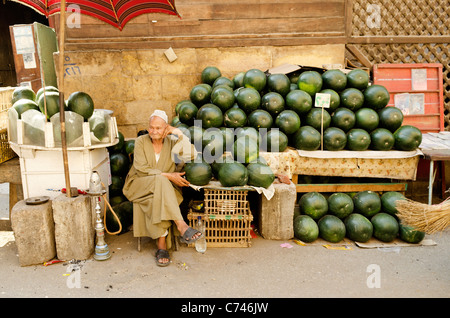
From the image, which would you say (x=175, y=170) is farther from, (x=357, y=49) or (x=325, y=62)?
(x=357, y=49)

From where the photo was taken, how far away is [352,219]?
Result: 4.50m

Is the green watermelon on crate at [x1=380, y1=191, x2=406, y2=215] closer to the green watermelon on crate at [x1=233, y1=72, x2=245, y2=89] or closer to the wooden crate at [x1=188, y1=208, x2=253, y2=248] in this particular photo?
the wooden crate at [x1=188, y1=208, x2=253, y2=248]

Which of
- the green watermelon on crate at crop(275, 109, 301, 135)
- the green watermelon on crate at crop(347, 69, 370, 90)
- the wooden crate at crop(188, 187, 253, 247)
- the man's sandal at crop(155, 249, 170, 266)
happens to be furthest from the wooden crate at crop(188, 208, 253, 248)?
the green watermelon on crate at crop(347, 69, 370, 90)

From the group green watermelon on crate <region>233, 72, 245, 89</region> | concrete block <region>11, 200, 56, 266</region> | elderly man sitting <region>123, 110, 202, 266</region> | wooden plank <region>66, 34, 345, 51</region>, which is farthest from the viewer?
wooden plank <region>66, 34, 345, 51</region>

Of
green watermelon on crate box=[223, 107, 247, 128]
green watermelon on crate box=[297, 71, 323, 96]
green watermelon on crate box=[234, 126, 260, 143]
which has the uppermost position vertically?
green watermelon on crate box=[297, 71, 323, 96]

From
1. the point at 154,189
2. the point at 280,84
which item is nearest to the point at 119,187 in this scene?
the point at 154,189

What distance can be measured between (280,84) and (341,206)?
201cm

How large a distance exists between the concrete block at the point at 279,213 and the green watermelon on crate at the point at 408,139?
181 cm

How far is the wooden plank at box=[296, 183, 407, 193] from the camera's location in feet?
16.6

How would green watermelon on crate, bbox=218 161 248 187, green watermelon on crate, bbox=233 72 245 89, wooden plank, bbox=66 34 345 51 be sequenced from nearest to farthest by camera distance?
green watermelon on crate, bbox=218 161 248 187 < green watermelon on crate, bbox=233 72 245 89 < wooden plank, bbox=66 34 345 51

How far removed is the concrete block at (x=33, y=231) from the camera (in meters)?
3.74

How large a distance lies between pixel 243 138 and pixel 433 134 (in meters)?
3.72

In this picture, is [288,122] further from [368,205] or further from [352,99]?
[368,205]

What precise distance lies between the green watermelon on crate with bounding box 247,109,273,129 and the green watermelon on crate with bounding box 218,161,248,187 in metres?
0.89
